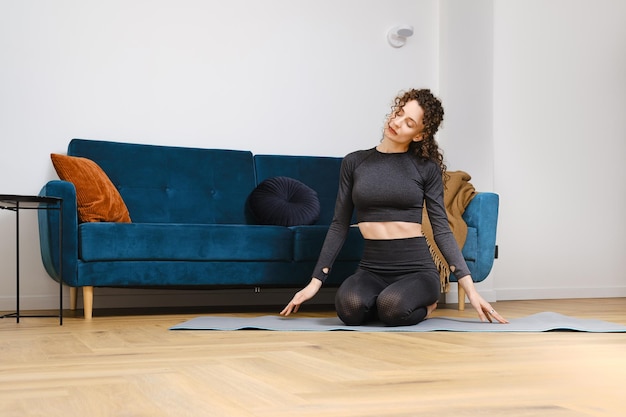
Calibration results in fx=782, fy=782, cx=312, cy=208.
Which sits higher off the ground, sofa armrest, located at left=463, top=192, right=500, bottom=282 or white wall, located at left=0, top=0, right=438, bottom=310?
white wall, located at left=0, top=0, right=438, bottom=310

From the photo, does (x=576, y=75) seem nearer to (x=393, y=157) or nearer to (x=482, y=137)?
(x=482, y=137)

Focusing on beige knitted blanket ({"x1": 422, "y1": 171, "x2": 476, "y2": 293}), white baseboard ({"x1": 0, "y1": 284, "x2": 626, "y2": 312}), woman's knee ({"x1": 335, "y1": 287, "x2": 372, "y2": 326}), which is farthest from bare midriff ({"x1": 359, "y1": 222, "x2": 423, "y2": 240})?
white baseboard ({"x1": 0, "y1": 284, "x2": 626, "y2": 312})

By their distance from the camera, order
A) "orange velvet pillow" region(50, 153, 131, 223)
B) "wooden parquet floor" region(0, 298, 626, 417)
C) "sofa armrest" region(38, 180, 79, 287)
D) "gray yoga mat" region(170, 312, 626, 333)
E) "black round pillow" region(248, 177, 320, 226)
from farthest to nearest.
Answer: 1. "black round pillow" region(248, 177, 320, 226)
2. "orange velvet pillow" region(50, 153, 131, 223)
3. "sofa armrest" region(38, 180, 79, 287)
4. "gray yoga mat" region(170, 312, 626, 333)
5. "wooden parquet floor" region(0, 298, 626, 417)

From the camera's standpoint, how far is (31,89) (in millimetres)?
4086

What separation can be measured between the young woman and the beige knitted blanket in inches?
31.8

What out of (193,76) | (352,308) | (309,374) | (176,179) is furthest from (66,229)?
(309,374)

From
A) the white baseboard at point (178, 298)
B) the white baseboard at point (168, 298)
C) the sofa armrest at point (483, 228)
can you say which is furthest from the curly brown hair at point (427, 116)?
the white baseboard at point (178, 298)

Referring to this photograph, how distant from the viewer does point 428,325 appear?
296cm

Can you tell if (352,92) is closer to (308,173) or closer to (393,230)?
(308,173)

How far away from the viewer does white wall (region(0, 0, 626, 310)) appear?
411cm

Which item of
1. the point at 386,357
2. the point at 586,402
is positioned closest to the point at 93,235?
the point at 386,357

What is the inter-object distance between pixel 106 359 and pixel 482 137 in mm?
3355

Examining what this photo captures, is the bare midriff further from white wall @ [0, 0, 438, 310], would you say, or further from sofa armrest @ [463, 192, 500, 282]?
white wall @ [0, 0, 438, 310]

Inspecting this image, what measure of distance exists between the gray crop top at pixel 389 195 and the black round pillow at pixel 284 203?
2.63 feet
